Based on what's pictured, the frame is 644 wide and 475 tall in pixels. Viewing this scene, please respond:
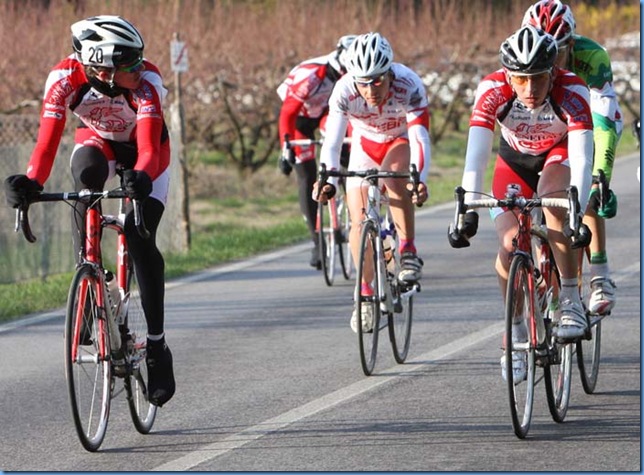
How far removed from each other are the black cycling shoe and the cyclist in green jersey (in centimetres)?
267

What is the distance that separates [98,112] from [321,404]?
2.06 m

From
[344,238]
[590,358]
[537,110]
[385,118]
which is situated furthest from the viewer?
[344,238]

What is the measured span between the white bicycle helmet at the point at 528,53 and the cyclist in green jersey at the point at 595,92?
1126 millimetres

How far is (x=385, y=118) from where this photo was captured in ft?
33.8

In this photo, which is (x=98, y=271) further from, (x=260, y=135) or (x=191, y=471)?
(x=260, y=135)

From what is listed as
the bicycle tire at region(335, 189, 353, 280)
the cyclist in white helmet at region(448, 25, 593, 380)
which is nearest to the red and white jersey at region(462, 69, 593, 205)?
the cyclist in white helmet at region(448, 25, 593, 380)

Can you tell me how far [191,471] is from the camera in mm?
6930

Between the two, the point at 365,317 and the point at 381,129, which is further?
the point at 381,129

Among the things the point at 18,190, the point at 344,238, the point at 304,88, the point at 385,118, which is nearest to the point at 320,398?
the point at 18,190

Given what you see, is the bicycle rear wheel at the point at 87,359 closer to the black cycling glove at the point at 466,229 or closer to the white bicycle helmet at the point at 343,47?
the black cycling glove at the point at 466,229

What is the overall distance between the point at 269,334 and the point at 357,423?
9.81ft

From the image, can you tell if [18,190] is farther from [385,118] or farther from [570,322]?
[385,118]

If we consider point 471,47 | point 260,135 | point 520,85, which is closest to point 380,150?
point 520,85

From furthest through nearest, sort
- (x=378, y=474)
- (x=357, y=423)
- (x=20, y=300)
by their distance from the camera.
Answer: (x=20, y=300)
(x=357, y=423)
(x=378, y=474)
